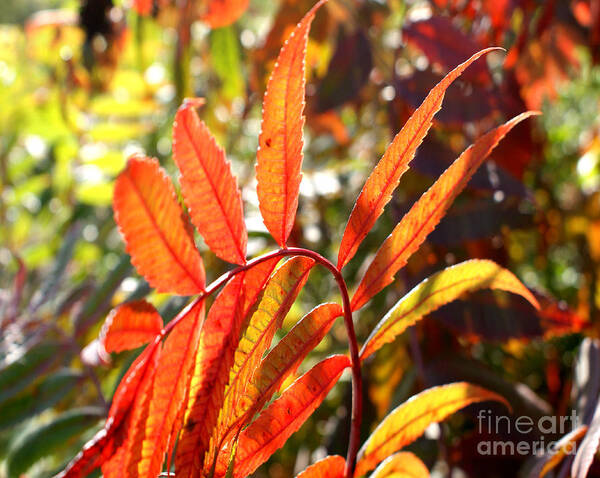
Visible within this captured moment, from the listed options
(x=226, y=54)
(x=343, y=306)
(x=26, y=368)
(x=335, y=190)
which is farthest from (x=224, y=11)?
(x=343, y=306)

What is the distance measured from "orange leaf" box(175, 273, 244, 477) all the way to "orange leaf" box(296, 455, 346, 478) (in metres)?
0.07

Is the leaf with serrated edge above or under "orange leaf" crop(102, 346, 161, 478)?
above

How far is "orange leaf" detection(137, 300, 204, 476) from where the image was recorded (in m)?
0.35

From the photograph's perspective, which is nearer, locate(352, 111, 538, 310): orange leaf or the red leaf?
locate(352, 111, 538, 310): orange leaf

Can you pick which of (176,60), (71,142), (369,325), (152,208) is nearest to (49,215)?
(71,142)

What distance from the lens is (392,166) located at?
0.35 m

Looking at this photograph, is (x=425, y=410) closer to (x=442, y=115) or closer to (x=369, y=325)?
(x=442, y=115)

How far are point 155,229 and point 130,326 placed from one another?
0.05m

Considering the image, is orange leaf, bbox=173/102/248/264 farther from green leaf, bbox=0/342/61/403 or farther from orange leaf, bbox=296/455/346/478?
green leaf, bbox=0/342/61/403

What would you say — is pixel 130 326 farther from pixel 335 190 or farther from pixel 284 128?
pixel 335 190

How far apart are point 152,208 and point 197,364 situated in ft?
0.27

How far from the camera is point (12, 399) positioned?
65 cm

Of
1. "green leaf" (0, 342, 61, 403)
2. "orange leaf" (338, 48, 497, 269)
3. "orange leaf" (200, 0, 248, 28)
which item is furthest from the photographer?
"orange leaf" (200, 0, 248, 28)

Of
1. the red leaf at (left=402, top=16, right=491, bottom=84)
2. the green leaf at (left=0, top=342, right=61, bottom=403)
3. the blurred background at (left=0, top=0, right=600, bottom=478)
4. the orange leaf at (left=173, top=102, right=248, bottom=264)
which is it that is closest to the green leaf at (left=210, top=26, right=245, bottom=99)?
the blurred background at (left=0, top=0, right=600, bottom=478)
